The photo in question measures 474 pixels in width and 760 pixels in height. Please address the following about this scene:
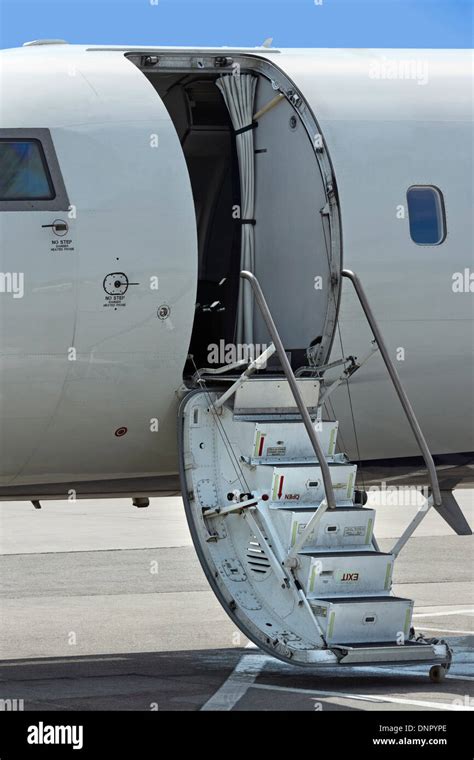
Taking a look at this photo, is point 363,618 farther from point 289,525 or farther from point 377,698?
point 289,525

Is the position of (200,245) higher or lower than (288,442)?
higher

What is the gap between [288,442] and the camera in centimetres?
1159

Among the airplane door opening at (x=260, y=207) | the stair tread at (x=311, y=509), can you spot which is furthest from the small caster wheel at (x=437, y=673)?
the airplane door opening at (x=260, y=207)

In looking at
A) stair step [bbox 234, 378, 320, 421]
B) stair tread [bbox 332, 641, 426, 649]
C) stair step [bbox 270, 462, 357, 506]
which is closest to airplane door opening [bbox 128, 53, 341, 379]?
stair step [bbox 234, 378, 320, 421]

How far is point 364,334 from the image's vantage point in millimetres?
12047

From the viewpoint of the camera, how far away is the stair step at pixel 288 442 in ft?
37.7

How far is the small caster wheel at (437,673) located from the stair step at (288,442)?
186 cm

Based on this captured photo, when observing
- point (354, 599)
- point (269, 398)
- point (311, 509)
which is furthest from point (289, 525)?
point (269, 398)

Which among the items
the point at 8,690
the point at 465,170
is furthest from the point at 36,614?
the point at 465,170

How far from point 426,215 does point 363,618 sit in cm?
354

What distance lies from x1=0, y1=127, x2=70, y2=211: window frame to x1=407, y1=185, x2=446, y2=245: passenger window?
9.65ft
